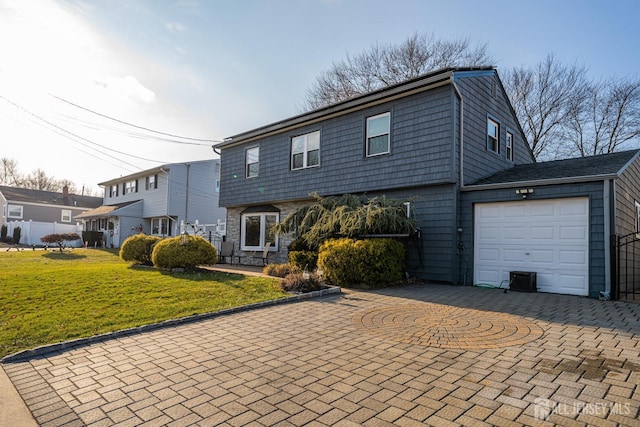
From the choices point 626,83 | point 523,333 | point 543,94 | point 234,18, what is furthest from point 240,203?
point 626,83

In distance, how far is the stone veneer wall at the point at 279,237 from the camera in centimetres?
1397

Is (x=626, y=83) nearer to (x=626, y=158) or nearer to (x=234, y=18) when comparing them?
(x=626, y=158)

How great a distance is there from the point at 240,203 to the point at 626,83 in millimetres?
21435

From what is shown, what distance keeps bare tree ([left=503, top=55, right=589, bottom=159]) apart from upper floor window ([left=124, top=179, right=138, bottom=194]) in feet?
88.8

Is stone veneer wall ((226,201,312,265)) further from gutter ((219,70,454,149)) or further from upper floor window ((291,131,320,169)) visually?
gutter ((219,70,454,149))

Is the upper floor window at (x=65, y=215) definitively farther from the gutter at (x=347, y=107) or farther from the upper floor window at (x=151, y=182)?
the gutter at (x=347, y=107)

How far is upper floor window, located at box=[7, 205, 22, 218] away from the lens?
32.5m

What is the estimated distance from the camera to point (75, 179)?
5125 cm

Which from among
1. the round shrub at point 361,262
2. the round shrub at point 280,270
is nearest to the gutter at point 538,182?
the round shrub at point 361,262

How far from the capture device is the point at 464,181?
993 centimetres

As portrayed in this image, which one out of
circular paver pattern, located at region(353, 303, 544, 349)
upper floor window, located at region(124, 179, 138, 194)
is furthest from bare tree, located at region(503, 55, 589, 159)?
upper floor window, located at region(124, 179, 138, 194)

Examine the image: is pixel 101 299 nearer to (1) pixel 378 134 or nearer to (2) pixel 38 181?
(1) pixel 378 134

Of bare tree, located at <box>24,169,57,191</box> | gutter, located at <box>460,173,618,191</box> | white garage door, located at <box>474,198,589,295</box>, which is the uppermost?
bare tree, located at <box>24,169,57,191</box>

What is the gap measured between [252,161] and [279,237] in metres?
3.86
